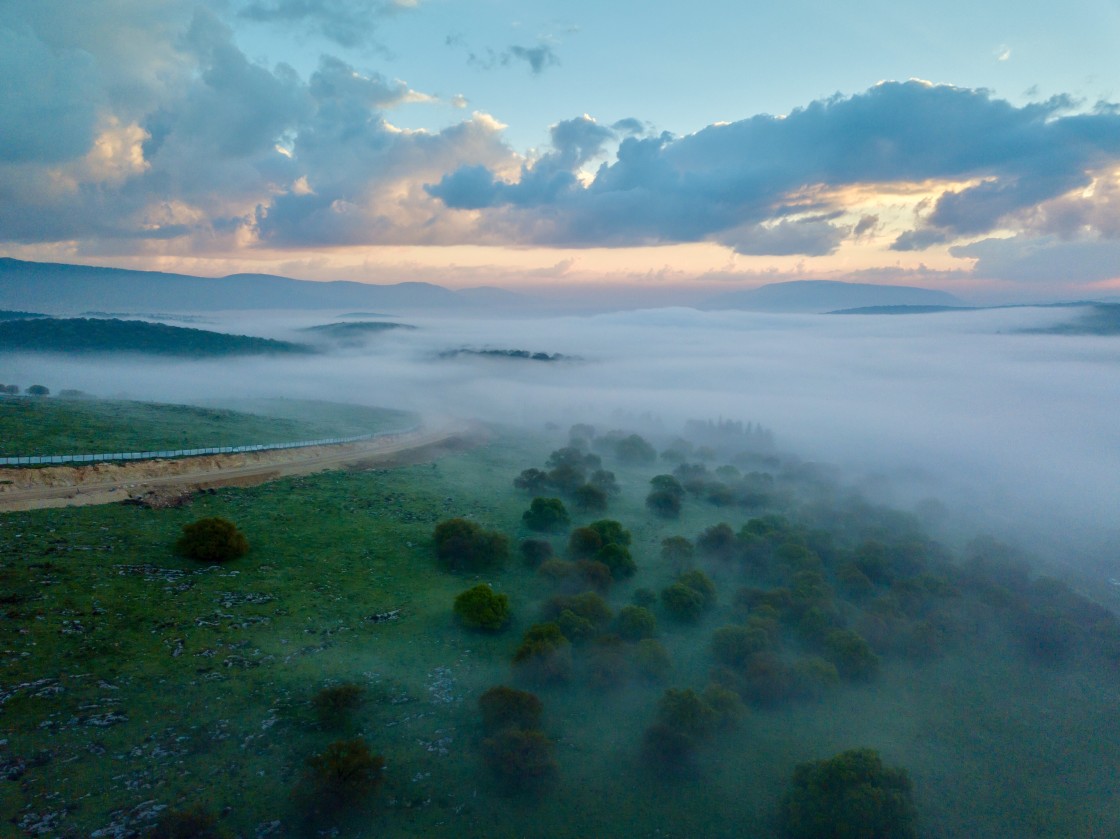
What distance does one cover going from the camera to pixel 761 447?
124 metres

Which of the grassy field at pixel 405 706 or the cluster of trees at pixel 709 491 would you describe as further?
the cluster of trees at pixel 709 491

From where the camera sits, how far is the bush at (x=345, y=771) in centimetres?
2372

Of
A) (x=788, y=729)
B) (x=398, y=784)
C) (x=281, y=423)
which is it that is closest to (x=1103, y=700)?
(x=788, y=729)

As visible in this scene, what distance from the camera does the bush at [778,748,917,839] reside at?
24.4 metres

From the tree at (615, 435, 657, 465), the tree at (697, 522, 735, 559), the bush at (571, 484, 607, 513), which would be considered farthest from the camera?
the tree at (615, 435, 657, 465)

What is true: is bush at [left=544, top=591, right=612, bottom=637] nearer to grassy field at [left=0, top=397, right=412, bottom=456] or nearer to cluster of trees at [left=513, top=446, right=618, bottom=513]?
cluster of trees at [left=513, top=446, right=618, bottom=513]

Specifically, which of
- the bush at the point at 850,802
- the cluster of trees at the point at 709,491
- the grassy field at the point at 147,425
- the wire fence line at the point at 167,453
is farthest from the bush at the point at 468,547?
the grassy field at the point at 147,425

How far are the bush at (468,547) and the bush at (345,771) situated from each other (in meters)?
23.4

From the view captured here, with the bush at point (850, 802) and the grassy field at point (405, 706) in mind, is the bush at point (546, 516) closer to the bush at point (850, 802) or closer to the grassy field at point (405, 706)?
the grassy field at point (405, 706)

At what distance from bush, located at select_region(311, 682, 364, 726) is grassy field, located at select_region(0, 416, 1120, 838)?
1.44 ft

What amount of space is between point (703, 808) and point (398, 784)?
1362cm

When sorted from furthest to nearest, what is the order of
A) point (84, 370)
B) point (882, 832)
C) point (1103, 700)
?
point (84, 370)
point (1103, 700)
point (882, 832)

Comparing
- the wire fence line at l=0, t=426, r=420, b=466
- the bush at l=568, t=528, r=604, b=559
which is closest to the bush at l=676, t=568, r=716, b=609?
the bush at l=568, t=528, r=604, b=559

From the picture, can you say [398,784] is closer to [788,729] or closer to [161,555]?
[788,729]
